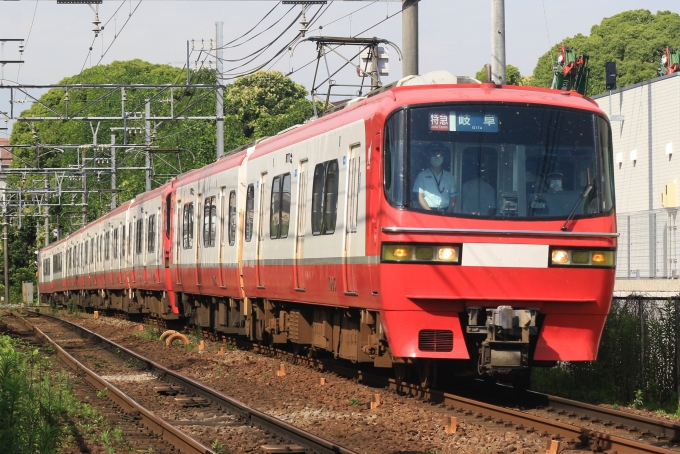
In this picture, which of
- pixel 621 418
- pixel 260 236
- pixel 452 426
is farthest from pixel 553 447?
pixel 260 236

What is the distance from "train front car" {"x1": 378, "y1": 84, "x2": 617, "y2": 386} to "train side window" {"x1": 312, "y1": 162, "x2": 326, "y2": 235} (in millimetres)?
2505

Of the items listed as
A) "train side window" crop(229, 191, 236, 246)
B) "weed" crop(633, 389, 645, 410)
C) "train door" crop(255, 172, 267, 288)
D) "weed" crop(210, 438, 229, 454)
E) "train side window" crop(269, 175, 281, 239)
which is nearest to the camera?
"weed" crop(210, 438, 229, 454)

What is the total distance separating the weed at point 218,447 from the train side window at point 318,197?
446 centimetres

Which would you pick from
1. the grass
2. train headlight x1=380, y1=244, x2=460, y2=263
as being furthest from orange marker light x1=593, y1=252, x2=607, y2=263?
the grass

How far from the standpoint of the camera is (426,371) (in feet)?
37.4

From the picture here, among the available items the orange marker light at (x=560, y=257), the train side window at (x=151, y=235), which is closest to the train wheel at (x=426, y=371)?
the orange marker light at (x=560, y=257)

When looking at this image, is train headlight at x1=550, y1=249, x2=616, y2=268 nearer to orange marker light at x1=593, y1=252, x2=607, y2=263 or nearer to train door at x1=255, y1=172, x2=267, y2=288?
orange marker light at x1=593, y1=252, x2=607, y2=263

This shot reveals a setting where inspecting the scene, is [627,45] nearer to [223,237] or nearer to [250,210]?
[223,237]

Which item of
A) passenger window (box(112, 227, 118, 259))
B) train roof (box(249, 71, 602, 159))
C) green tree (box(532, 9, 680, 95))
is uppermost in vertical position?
green tree (box(532, 9, 680, 95))

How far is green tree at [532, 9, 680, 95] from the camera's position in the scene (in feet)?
210

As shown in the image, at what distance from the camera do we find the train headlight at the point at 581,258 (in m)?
10.5

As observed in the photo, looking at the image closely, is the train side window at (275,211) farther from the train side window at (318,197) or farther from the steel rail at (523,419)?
the steel rail at (523,419)

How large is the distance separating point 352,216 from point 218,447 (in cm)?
359

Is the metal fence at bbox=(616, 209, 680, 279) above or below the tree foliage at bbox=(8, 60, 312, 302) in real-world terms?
below
